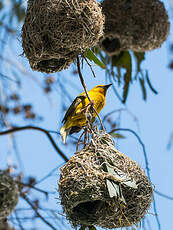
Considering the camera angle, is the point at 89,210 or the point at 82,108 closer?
the point at 89,210

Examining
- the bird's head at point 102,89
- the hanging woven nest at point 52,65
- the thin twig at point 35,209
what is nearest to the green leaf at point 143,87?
the bird's head at point 102,89

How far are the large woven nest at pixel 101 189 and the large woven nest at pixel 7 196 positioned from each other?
940 mm

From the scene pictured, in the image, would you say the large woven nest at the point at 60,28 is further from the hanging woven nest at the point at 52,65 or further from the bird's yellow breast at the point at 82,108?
the bird's yellow breast at the point at 82,108

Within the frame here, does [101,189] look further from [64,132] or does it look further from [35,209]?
[35,209]

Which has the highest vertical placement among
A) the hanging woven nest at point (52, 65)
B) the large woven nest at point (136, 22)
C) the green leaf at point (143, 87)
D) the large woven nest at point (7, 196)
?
the large woven nest at point (136, 22)

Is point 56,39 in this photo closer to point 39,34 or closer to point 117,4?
point 39,34

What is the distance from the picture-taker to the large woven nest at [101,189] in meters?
1.81

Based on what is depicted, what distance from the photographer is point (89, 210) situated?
6.48ft

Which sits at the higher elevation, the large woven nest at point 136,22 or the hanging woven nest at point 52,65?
the large woven nest at point 136,22

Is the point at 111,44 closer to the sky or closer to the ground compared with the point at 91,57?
closer to the sky

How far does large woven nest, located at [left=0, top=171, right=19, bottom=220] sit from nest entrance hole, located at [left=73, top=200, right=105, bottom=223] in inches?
37.7

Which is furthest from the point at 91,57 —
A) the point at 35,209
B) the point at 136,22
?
the point at 35,209

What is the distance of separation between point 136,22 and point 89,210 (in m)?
1.70

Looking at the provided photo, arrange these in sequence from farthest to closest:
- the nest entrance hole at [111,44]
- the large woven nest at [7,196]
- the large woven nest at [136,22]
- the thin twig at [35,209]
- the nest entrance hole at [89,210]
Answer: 1. the nest entrance hole at [111,44]
2. the large woven nest at [136,22]
3. the thin twig at [35,209]
4. the large woven nest at [7,196]
5. the nest entrance hole at [89,210]
